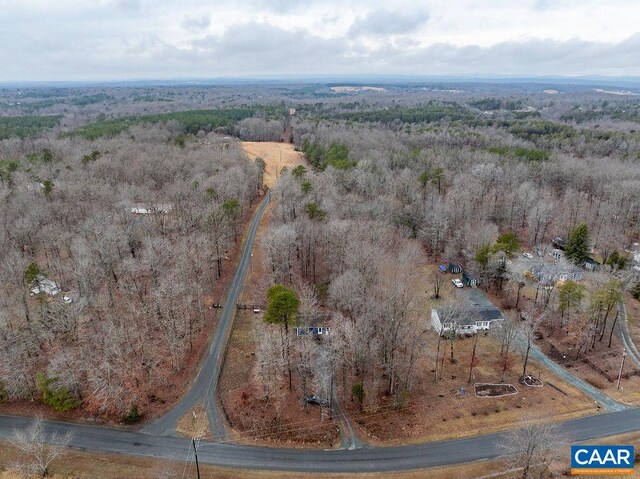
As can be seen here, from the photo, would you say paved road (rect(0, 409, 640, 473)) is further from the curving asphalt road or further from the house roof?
the house roof

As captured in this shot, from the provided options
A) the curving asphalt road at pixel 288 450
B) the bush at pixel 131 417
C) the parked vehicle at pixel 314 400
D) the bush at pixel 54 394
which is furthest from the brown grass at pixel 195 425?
the bush at pixel 54 394

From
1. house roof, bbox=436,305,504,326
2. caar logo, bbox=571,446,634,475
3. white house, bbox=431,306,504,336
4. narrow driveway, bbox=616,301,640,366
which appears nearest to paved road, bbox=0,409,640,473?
caar logo, bbox=571,446,634,475

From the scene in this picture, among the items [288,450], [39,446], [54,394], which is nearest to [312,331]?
[288,450]

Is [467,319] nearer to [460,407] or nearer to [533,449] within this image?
[460,407]

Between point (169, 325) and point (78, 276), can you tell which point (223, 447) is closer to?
point (169, 325)

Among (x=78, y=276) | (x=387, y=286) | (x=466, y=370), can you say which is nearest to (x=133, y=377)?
(x=78, y=276)
